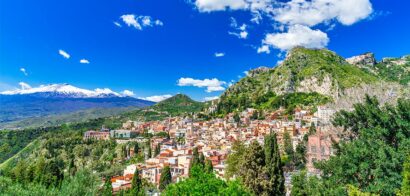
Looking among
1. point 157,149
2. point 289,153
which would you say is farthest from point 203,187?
point 157,149

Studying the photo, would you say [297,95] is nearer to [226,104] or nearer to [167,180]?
[226,104]

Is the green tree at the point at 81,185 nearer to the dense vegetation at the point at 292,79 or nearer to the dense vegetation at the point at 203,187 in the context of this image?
the dense vegetation at the point at 203,187

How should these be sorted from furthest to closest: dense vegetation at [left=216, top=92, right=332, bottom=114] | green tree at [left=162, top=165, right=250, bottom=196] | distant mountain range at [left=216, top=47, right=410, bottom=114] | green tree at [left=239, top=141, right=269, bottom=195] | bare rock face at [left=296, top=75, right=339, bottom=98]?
distant mountain range at [left=216, top=47, right=410, bottom=114] → bare rock face at [left=296, top=75, right=339, bottom=98] → dense vegetation at [left=216, top=92, right=332, bottom=114] → green tree at [left=239, top=141, right=269, bottom=195] → green tree at [left=162, top=165, right=250, bottom=196]

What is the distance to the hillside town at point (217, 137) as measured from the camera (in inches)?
2083

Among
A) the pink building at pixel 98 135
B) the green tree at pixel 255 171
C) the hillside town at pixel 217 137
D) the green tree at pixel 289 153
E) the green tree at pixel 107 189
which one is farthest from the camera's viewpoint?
the pink building at pixel 98 135

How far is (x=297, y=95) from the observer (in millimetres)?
132625

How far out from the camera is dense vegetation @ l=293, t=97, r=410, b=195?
17125 mm

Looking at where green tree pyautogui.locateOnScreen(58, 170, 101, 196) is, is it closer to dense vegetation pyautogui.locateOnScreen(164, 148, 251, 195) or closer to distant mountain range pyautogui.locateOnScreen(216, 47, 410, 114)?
dense vegetation pyautogui.locateOnScreen(164, 148, 251, 195)

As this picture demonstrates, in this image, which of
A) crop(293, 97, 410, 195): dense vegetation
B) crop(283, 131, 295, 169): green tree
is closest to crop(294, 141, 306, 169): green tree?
crop(283, 131, 295, 169): green tree

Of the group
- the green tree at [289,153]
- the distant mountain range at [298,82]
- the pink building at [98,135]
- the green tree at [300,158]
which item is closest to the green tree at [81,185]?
the green tree at [289,153]

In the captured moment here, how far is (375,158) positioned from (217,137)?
251 feet

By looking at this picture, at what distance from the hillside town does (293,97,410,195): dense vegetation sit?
8414 mm

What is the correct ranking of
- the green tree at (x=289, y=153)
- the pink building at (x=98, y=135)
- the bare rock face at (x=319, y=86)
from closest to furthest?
the green tree at (x=289, y=153) < the bare rock face at (x=319, y=86) < the pink building at (x=98, y=135)

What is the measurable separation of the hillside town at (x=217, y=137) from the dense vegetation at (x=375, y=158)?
27.6ft
